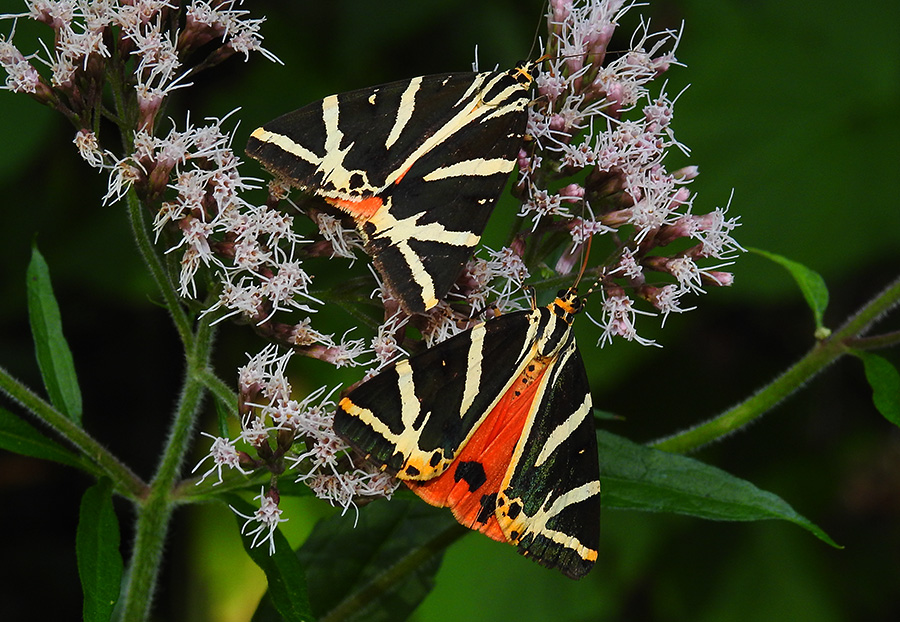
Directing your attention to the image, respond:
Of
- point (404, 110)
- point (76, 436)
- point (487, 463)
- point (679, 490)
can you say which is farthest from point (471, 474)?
point (76, 436)

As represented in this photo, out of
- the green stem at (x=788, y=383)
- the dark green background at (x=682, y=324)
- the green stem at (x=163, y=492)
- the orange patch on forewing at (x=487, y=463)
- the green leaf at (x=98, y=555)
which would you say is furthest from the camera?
the dark green background at (x=682, y=324)

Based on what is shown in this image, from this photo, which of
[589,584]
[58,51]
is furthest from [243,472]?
[589,584]

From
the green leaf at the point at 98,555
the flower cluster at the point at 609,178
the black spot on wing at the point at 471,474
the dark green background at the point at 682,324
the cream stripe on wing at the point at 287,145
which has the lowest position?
the dark green background at the point at 682,324

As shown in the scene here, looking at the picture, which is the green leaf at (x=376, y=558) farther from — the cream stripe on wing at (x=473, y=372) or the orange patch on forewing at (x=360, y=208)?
the orange patch on forewing at (x=360, y=208)

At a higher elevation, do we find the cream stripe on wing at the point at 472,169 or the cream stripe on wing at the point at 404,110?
the cream stripe on wing at the point at 404,110

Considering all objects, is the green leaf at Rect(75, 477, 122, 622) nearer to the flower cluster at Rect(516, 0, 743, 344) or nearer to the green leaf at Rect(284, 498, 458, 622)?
the green leaf at Rect(284, 498, 458, 622)

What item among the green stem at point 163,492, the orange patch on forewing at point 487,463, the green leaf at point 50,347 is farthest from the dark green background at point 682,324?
the orange patch on forewing at point 487,463

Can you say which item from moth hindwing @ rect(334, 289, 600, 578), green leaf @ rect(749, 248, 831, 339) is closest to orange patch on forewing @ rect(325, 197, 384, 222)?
moth hindwing @ rect(334, 289, 600, 578)
